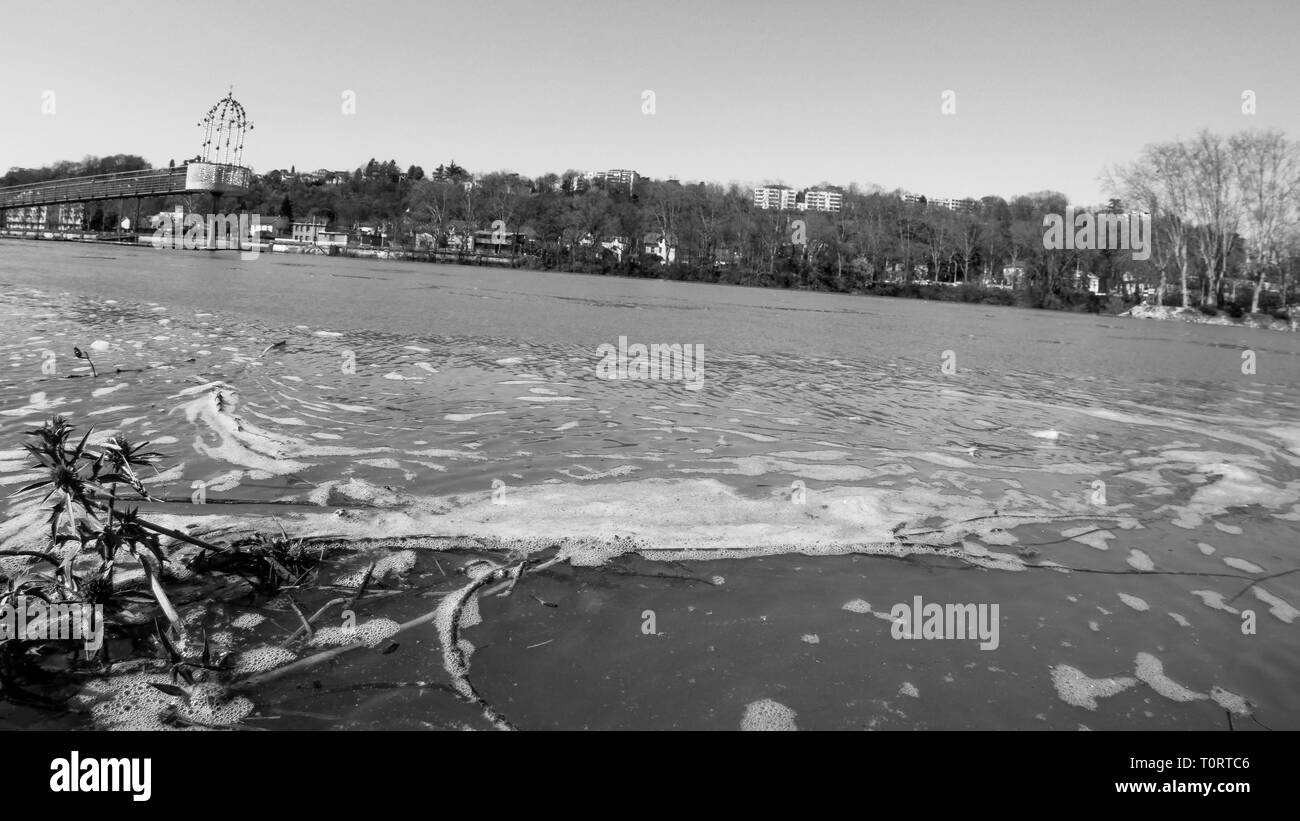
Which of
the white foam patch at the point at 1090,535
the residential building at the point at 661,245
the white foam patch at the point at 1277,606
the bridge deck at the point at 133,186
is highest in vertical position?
the bridge deck at the point at 133,186

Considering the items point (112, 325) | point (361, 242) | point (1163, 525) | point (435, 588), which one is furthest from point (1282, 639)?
point (361, 242)

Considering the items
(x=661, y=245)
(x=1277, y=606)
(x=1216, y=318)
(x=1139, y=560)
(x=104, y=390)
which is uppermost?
(x=661, y=245)

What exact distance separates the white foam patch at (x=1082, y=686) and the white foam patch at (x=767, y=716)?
1392mm

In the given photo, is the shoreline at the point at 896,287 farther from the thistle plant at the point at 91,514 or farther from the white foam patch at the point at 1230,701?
the thistle plant at the point at 91,514

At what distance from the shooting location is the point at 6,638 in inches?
122

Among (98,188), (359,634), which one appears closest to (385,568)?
(359,634)

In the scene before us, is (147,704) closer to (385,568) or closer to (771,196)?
(385,568)

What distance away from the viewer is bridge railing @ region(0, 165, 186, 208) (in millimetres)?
118000

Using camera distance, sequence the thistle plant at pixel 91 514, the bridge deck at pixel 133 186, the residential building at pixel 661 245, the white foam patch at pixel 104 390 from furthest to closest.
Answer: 1. the residential building at pixel 661 245
2. the bridge deck at pixel 133 186
3. the white foam patch at pixel 104 390
4. the thistle plant at pixel 91 514

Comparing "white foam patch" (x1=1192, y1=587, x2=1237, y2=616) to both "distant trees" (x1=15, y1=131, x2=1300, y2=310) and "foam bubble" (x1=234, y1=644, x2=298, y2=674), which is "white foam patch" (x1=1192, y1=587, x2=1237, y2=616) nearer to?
"foam bubble" (x1=234, y1=644, x2=298, y2=674)

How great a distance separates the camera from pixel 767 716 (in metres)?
3.19

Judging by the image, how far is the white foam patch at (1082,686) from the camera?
3.43 metres

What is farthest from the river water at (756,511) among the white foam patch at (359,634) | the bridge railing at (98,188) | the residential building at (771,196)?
the bridge railing at (98,188)

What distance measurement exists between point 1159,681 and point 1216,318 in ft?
247
